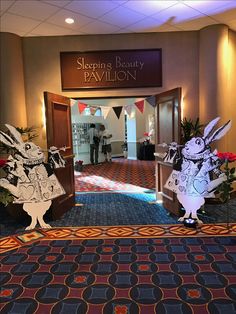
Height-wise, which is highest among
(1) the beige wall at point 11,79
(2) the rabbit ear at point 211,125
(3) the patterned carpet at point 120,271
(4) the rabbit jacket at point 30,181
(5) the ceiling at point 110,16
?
(5) the ceiling at point 110,16

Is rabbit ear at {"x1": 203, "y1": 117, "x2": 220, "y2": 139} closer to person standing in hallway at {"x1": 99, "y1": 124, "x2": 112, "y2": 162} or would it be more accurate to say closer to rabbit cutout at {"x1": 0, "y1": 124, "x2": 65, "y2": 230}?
rabbit cutout at {"x1": 0, "y1": 124, "x2": 65, "y2": 230}

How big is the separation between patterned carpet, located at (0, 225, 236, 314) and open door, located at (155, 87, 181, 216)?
72cm

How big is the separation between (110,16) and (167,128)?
1.93 m

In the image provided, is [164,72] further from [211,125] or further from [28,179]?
[28,179]

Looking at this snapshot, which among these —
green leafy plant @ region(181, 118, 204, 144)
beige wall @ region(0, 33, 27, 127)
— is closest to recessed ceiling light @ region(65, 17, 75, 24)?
beige wall @ region(0, 33, 27, 127)

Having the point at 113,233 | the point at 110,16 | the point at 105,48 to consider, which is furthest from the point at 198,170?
the point at 105,48

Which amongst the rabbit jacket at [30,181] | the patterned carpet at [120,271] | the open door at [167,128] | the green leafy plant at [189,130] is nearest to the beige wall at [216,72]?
the green leafy plant at [189,130]

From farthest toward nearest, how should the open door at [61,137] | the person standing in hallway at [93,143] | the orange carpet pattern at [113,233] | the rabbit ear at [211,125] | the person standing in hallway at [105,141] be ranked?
the person standing in hallway at [105,141] → the person standing in hallway at [93,143] → the open door at [61,137] → the rabbit ear at [211,125] → the orange carpet pattern at [113,233]

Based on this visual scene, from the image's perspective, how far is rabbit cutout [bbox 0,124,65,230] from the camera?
367cm

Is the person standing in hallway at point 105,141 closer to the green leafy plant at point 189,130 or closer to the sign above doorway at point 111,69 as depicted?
the sign above doorway at point 111,69

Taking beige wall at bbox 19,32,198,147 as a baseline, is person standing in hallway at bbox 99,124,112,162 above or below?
below

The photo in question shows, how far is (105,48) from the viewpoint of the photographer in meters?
4.71

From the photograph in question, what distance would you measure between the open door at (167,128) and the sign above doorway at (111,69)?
0.50m

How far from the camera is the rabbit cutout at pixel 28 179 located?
3668mm
